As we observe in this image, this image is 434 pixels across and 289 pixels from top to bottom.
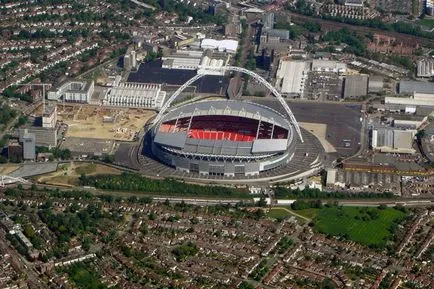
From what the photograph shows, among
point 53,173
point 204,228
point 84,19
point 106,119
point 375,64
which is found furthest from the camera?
point 84,19

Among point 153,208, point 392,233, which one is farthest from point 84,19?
point 392,233

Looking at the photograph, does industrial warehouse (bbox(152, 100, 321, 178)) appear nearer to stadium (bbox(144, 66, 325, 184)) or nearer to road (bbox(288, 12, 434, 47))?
stadium (bbox(144, 66, 325, 184))

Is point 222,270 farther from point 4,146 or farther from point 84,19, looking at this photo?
point 84,19

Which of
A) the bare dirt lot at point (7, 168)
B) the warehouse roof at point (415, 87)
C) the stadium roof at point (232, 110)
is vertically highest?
the warehouse roof at point (415, 87)

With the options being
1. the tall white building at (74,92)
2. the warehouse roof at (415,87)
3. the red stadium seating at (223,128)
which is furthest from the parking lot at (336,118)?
the tall white building at (74,92)

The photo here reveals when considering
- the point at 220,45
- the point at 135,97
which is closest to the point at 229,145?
the point at 135,97

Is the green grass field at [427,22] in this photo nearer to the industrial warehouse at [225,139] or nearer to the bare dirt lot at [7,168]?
the industrial warehouse at [225,139]
